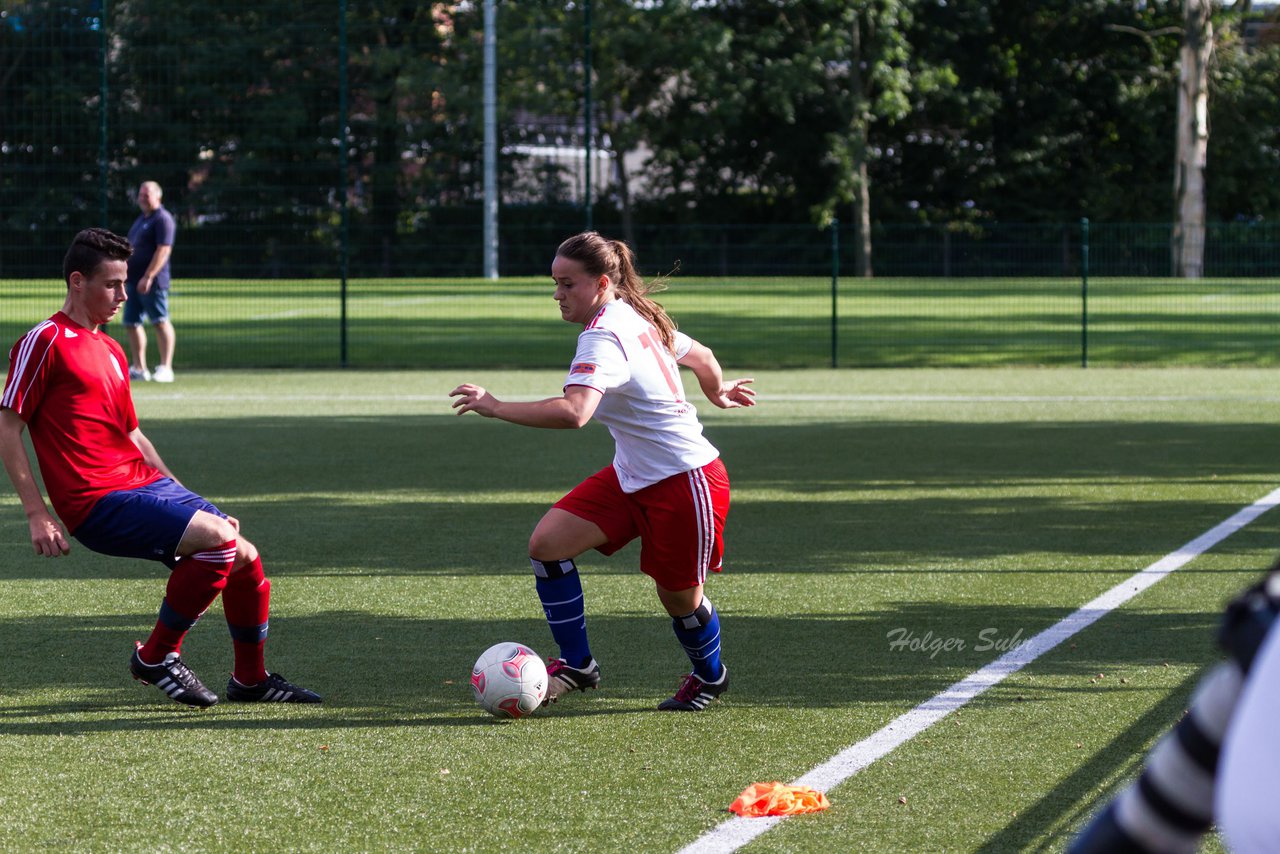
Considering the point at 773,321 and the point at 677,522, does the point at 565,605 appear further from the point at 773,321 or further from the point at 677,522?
the point at 773,321

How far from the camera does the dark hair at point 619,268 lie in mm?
5344

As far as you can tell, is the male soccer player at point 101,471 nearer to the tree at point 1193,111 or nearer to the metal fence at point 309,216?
the metal fence at point 309,216

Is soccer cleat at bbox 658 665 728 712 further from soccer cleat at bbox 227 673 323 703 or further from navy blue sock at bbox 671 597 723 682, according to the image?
soccer cleat at bbox 227 673 323 703

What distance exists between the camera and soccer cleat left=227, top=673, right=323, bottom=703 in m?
5.68

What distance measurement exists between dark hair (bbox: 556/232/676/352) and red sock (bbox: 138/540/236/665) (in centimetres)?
145

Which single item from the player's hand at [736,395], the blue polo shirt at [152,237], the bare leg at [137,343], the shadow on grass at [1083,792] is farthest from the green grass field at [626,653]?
the bare leg at [137,343]

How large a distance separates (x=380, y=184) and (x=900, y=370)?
748 centimetres

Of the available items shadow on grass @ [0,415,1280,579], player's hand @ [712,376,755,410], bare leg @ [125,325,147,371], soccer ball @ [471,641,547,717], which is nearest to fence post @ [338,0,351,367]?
bare leg @ [125,325,147,371]

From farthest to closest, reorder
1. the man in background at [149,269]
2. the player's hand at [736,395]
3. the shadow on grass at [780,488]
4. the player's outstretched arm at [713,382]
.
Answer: the man in background at [149,269], the shadow on grass at [780,488], the player's hand at [736,395], the player's outstretched arm at [713,382]

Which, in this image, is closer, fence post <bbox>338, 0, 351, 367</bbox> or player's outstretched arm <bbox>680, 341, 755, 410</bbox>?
player's outstretched arm <bbox>680, 341, 755, 410</bbox>

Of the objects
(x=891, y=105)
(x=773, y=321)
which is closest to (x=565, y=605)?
(x=773, y=321)

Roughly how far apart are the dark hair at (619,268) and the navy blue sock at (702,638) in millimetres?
886

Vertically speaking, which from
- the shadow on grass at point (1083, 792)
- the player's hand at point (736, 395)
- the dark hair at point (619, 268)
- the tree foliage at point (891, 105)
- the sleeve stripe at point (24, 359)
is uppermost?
the tree foliage at point (891, 105)

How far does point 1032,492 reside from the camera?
10.7m
